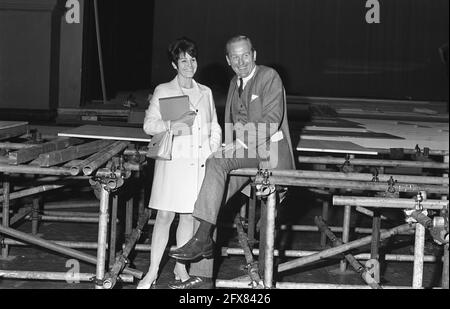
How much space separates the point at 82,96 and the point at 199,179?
695cm

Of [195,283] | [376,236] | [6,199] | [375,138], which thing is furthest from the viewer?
[375,138]

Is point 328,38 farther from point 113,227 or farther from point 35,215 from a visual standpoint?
point 113,227

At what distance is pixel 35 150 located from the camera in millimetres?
5195

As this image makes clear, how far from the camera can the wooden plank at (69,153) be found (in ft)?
15.7

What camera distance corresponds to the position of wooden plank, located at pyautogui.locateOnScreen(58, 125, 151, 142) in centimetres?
595

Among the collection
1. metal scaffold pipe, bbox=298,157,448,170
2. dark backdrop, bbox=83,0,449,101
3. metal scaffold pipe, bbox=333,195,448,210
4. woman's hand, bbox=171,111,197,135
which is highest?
dark backdrop, bbox=83,0,449,101

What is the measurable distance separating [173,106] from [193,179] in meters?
0.54

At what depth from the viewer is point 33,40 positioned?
10695mm

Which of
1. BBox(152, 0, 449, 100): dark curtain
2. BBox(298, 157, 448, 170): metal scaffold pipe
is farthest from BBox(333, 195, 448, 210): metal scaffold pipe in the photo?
BBox(152, 0, 449, 100): dark curtain

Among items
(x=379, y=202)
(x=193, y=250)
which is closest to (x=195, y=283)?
(x=193, y=250)

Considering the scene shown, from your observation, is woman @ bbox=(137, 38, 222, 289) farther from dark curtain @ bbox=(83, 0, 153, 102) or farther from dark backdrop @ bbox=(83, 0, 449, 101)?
dark backdrop @ bbox=(83, 0, 449, 101)

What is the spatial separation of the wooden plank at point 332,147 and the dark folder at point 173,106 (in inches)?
47.1

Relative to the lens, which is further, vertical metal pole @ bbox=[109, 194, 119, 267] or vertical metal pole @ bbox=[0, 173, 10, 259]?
vertical metal pole @ bbox=[0, 173, 10, 259]
